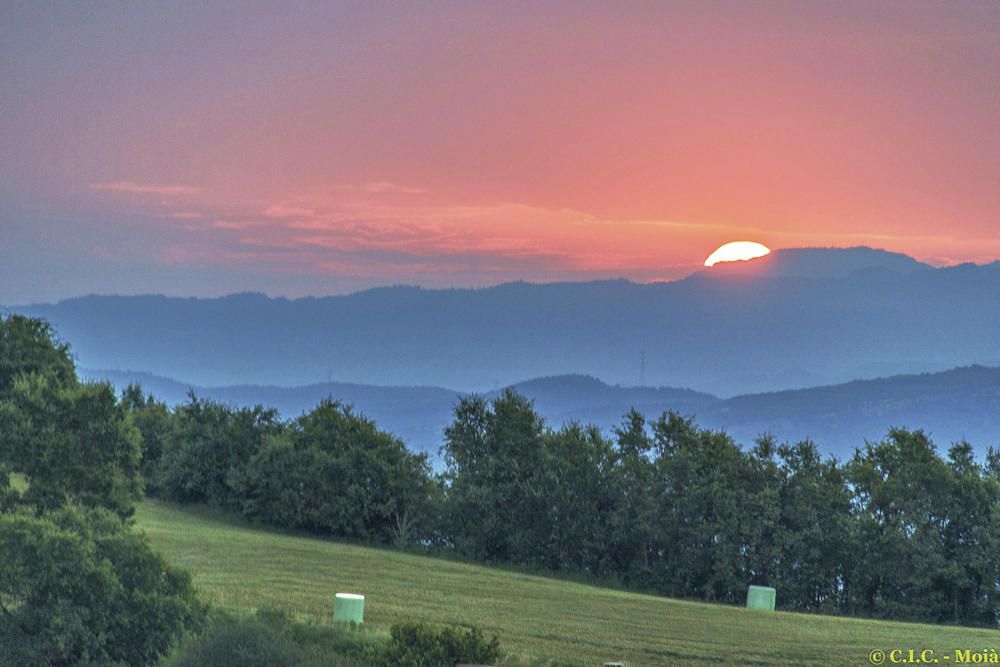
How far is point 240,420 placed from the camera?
40.2 metres

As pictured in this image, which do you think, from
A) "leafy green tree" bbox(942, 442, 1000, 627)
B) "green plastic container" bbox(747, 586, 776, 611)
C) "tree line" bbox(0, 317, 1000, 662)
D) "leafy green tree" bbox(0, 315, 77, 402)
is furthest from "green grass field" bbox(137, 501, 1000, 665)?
"leafy green tree" bbox(0, 315, 77, 402)

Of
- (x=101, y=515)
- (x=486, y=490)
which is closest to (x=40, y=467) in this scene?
(x=101, y=515)

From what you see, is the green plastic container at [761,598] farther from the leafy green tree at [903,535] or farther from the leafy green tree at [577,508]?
the leafy green tree at [577,508]

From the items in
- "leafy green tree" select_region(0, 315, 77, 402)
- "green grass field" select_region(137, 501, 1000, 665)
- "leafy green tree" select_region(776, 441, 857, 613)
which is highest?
"leafy green tree" select_region(0, 315, 77, 402)

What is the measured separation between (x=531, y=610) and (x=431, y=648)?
9.04 meters

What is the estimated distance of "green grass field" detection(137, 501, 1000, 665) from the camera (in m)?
18.6

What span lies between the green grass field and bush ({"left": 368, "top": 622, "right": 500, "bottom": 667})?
2499 mm

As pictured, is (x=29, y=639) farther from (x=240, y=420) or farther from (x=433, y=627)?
(x=240, y=420)

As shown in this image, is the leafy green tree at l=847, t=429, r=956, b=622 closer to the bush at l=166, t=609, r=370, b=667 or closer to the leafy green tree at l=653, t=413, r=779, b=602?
the leafy green tree at l=653, t=413, r=779, b=602

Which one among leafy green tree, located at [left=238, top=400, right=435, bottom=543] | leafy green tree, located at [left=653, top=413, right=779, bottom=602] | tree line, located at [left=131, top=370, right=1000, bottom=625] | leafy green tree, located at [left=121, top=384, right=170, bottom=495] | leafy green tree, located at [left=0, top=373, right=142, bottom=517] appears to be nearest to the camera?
leafy green tree, located at [left=0, top=373, right=142, bottom=517]

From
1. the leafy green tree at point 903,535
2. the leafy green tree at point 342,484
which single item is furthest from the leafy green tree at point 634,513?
the leafy green tree at point 342,484

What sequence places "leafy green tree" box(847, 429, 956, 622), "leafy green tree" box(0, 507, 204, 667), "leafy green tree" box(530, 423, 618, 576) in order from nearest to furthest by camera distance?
"leafy green tree" box(0, 507, 204, 667) < "leafy green tree" box(847, 429, 956, 622) < "leafy green tree" box(530, 423, 618, 576)

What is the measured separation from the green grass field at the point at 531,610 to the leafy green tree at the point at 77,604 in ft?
8.34

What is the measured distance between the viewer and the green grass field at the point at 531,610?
61.0 feet
